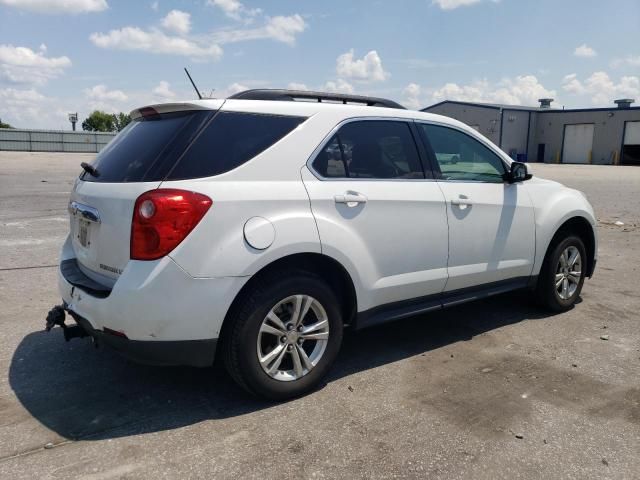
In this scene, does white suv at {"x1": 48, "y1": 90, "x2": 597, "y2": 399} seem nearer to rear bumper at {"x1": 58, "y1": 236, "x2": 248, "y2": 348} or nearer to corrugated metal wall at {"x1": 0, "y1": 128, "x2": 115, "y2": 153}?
rear bumper at {"x1": 58, "y1": 236, "x2": 248, "y2": 348}

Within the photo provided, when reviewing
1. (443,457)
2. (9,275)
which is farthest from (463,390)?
(9,275)

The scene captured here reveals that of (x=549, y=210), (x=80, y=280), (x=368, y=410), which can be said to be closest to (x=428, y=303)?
(x=368, y=410)

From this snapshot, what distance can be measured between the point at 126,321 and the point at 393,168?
208cm

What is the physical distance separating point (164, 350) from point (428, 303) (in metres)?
2.02

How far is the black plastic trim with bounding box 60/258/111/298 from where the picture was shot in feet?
10.3

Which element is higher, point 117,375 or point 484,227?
point 484,227

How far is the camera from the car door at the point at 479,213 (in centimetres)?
429

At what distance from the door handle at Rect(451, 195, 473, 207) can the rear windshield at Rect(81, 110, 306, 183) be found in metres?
1.38

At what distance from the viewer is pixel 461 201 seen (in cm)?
428

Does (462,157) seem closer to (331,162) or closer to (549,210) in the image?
(549,210)

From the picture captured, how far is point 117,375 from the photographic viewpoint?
3805 millimetres

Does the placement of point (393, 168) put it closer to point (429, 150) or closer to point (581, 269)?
point (429, 150)

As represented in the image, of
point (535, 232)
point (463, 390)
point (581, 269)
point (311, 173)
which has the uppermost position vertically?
point (311, 173)

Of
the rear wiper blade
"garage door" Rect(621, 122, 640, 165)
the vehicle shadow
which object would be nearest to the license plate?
the rear wiper blade
